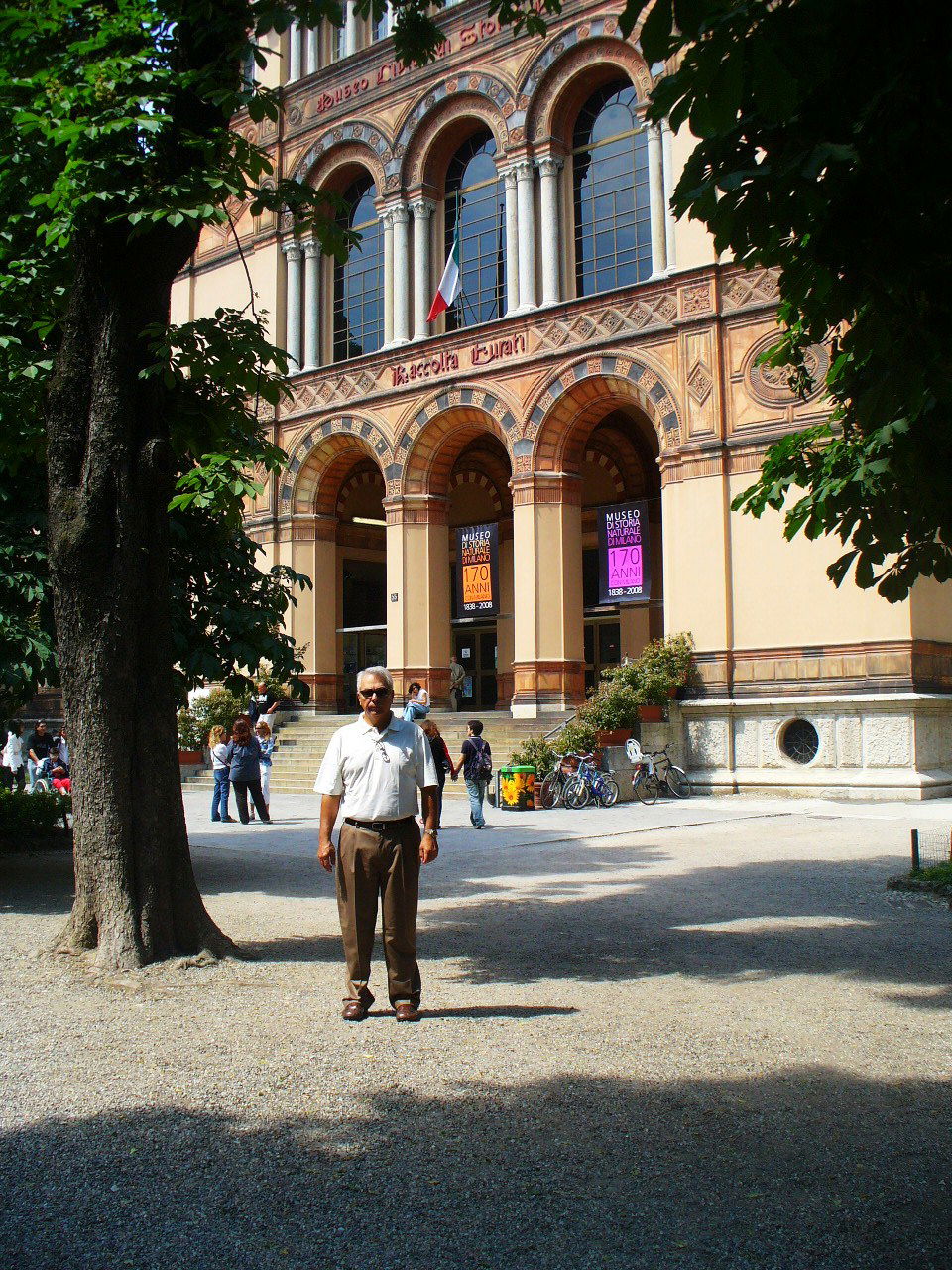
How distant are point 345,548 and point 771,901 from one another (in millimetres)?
A: 22389

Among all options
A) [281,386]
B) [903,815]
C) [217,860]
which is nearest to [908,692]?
[903,815]

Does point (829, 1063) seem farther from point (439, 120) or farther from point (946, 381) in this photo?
point (439, 120)

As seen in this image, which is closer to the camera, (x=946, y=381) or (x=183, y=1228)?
(x=183, y=1228)

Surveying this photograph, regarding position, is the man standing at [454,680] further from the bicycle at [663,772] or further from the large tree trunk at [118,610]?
the large tree trunk at [118,610]

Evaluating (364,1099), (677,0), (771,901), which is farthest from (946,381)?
(771,901)

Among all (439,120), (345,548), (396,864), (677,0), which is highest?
(439,120)

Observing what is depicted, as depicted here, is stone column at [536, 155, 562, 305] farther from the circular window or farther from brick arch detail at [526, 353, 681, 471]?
the circular window

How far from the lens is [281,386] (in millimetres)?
7758

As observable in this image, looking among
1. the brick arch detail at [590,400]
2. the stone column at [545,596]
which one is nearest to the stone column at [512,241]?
the brick arch detail at [590,400]

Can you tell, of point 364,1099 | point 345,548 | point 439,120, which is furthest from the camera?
point 345,548

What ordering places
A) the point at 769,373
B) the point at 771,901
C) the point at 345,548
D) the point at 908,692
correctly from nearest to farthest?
1. the point at 771,901
2. the point at 908,692
3. the point at 769,373
4. the point at 345,548

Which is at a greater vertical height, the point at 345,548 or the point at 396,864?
the point at 345,548

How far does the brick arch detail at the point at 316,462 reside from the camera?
28.6 metres

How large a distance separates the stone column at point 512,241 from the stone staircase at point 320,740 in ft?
29.1
